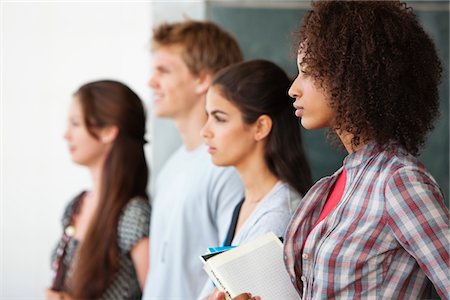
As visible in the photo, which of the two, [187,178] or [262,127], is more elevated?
[262,127]

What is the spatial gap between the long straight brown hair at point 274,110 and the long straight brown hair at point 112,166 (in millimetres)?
879

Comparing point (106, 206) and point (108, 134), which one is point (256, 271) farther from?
point (108, 134)

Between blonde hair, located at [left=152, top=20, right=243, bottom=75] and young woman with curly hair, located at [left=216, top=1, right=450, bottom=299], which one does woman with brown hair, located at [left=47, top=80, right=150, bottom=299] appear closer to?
blonde hair, located at [left=152, top=20, right=243, bottom=75]

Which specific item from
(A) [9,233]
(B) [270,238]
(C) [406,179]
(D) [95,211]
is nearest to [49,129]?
(A) [9,233]

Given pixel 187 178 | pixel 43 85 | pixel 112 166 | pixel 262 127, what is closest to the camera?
pixel 262 127

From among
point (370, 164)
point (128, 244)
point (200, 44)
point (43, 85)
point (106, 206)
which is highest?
point (200, 44)

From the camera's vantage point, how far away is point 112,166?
116 inches

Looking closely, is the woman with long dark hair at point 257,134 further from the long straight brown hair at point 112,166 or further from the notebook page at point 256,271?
the long straight brown hair at point 112,166

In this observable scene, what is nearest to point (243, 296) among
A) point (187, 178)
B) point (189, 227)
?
point (189, 227)

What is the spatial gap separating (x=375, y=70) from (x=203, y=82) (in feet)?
4.48

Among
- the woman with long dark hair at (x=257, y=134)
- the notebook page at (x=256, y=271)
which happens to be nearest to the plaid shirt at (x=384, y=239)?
the notebook page at (x=256, y=271)

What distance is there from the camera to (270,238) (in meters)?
1.65

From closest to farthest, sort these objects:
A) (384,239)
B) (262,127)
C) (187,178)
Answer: (384,239) → (262,127) → (187,178)

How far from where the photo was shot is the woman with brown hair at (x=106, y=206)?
9.10 ft
